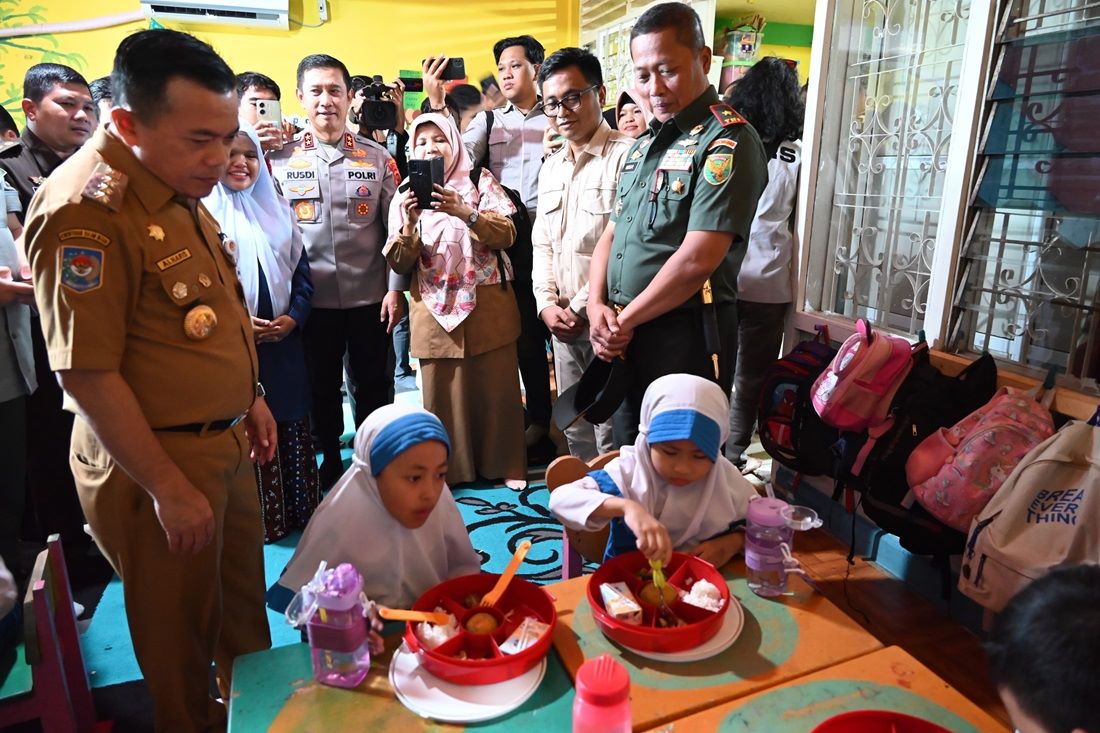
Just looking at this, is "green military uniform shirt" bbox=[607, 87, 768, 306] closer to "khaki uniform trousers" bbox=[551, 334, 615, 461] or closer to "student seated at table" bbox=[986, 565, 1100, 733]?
"khaki uniform trousers" bbox=[551, 334, 615, 461]

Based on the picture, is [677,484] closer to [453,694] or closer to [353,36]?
[453,694]

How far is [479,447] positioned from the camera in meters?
2.87

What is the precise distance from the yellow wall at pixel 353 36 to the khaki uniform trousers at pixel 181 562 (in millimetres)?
4458

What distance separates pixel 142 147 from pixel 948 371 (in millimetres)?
2199

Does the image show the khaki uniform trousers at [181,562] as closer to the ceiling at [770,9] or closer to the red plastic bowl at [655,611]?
the red plastic bowl at [655,611]

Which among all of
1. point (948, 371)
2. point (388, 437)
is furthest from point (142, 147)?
point (948, 371)

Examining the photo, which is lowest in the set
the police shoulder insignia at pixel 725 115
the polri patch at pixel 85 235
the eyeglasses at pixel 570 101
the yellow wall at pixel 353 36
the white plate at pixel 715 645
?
the white plate at pixel 715 645

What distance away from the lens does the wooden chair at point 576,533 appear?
1.43 m

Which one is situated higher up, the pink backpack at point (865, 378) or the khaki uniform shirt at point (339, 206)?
the khaki uniform shirt at point (339, 206)

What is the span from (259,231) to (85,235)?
116 cm

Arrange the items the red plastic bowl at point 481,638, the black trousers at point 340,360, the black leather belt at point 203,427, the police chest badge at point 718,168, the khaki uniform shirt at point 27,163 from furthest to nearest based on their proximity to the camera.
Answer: the black trousers at point 340,360
the khaki uniform shirt at point 27,163
the police chest badge at point 718,168
the black leather belt at point 203,427
the red plastic bowl at point 481,638

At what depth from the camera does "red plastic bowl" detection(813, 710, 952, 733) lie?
0.84 metres

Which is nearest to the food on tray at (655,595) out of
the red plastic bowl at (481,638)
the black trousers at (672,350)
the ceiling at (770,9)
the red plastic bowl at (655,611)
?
the red plastic bowl at (655,611)

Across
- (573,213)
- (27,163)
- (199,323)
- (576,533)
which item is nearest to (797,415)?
(573,213)
